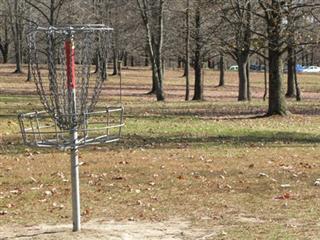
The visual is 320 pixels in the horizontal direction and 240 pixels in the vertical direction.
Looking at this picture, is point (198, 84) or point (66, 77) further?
point (198, 84)

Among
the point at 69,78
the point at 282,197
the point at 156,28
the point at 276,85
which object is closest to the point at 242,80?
the point at 156,28

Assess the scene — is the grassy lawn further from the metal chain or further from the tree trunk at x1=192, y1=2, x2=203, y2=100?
the tree trunk at x1=192, y1=2, x2=203, y2=100

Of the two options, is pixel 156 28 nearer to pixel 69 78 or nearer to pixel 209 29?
pixel 209 29

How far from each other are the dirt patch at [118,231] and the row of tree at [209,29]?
4117 millimetres

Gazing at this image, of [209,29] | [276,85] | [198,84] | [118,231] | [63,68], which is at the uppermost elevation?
[209,29]

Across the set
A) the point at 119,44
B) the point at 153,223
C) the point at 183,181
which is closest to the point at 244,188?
the point at 183,181

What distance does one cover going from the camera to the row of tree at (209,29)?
2141 centimetres

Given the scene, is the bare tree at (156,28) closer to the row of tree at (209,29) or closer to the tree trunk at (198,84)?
the row of tree at (209,29)

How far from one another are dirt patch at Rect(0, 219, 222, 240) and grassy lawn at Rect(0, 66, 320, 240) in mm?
199

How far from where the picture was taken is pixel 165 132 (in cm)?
1681

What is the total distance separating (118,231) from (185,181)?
301 cm

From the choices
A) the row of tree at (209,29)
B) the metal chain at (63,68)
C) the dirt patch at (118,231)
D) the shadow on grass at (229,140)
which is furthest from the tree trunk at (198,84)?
the metal chain at (63,68)

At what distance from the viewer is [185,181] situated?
31.6 feet

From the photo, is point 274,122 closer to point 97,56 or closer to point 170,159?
point 170,159
